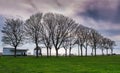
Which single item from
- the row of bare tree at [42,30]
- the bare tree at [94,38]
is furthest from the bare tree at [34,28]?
the bare tree at [94,38]

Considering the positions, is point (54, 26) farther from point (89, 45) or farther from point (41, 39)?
point (89, 45)

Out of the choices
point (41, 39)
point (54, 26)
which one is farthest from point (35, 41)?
point (54, 26)

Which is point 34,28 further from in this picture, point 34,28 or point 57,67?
point 57,67

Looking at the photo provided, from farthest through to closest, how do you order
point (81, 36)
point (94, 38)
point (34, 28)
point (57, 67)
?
point (94, 38) → point (81, 36) → point (34, 28) → point (57, 67)

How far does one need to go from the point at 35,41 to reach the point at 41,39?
333 cm

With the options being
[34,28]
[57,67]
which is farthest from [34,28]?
[57,67]

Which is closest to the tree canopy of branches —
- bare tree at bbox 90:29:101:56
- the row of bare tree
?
the row of bare tree

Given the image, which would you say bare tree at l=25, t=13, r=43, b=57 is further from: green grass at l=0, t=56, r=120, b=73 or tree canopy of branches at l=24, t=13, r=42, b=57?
green grass at l=0, t=56, r=120, b=73

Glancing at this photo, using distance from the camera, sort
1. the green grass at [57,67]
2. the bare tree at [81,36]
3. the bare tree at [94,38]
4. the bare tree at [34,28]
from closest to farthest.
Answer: the green grass at [57,67] → the bare tree at [34,28] → the bare tree at [81,36] → the bare tree at [94,38]

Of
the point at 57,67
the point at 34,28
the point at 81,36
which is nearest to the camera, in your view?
the point at 57,67

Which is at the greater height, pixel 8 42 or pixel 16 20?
pixel 16 20

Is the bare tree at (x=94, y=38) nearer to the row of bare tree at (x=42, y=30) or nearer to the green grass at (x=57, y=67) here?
the row of bare tree at (x=42, y=30)

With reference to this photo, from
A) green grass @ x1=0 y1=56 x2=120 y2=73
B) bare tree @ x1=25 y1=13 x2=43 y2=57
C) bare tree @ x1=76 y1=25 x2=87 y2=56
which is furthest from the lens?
bare tree @ x1=76 y1=25 x2=87 y2=56

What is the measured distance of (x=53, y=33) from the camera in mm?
106062
